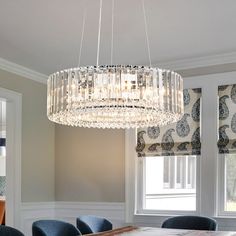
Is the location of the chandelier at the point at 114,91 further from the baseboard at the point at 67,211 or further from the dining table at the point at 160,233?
the baseboard at the point at 67,211

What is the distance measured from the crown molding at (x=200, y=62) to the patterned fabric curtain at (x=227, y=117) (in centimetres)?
29

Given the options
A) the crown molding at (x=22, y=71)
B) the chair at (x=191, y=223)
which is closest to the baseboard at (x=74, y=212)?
the chair at (x=191, y=223)

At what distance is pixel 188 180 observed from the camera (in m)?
4.94

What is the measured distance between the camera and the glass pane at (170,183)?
16.1ft

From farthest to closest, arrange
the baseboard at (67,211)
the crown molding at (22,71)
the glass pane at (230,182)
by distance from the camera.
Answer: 1. the baseboard at (67,211)
2. the crown molding at (22,71)
3. the glass pane at (230,182)

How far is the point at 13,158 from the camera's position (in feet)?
16.5

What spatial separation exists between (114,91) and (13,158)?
2.64 metres

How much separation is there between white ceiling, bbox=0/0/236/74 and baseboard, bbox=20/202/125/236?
176cm

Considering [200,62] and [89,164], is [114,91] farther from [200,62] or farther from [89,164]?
[89,164]

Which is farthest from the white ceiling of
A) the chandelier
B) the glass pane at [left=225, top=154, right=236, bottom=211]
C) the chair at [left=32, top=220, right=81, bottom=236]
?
the chair at [left=32, top=220, right=81, bottom=236]

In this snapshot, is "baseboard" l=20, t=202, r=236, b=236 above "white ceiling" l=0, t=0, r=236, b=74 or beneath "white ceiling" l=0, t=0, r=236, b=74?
beneath

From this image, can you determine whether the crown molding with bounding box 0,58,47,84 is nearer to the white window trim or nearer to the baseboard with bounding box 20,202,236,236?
the baseboard with bounding box 20,202,236,236

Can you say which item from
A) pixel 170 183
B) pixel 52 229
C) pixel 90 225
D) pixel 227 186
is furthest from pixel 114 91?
pixel 170 183

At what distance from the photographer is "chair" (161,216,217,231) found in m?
4.06
